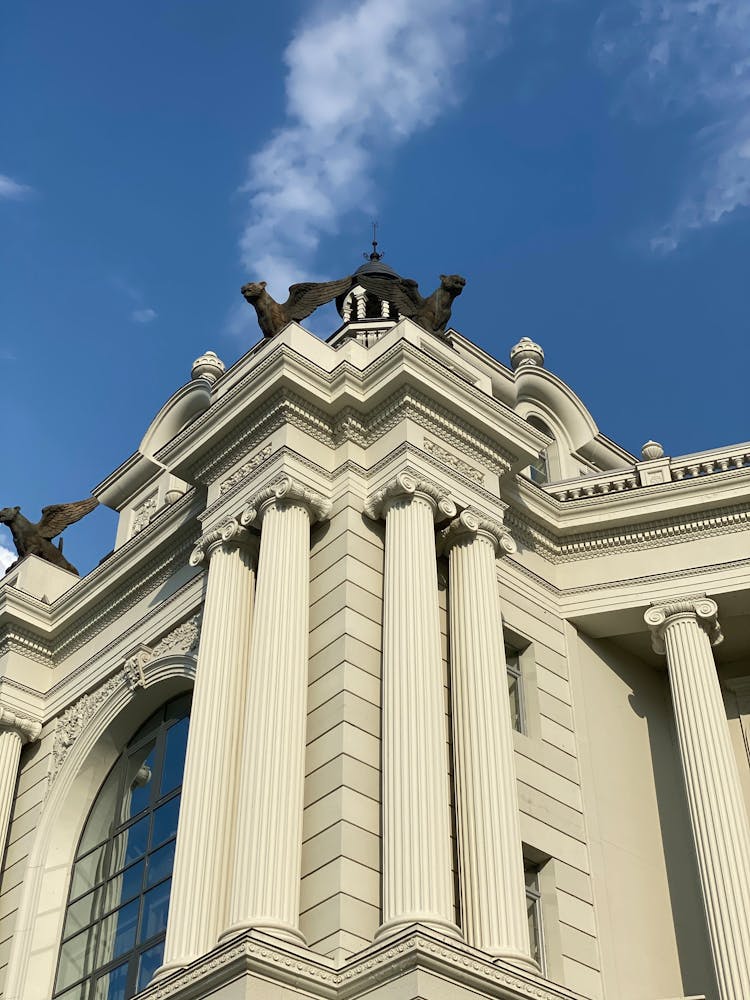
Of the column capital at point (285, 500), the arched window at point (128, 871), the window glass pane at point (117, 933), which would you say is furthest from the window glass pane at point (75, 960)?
the column capital at point (285, 500)

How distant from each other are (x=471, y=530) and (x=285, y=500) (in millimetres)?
2942

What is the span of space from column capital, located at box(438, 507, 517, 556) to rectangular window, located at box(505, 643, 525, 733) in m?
2.22

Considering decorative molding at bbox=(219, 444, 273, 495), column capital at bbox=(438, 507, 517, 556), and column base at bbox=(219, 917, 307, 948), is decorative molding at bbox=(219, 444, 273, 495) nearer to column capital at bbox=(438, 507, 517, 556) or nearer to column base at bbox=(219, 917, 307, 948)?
column capital at bbox=(438, 507, 517, 556)

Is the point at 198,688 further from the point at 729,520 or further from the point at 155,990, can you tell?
the point at 729,520

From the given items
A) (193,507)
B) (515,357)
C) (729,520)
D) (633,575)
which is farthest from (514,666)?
(515,357)

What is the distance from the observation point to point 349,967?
15.6m

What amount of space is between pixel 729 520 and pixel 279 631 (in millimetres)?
9524

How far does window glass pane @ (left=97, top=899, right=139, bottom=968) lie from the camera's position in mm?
22031

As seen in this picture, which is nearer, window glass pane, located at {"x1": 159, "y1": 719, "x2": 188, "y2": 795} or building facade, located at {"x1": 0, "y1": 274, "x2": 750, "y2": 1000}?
building facade, located at {"x1": 0, "y1": 274, "x2": 750, "y2": 1000}

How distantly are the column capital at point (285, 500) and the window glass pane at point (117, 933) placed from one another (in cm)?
690

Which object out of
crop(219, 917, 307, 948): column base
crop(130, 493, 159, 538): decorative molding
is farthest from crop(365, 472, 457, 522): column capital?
crop(130, 493, 159, 538): decorative molding

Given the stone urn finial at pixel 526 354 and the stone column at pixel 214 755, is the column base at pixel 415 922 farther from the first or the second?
the stone urn finial at pixel 526 354

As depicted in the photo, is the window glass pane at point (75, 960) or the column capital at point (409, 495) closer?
the column capital at point (409, 495)

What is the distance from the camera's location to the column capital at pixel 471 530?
20922 mm
